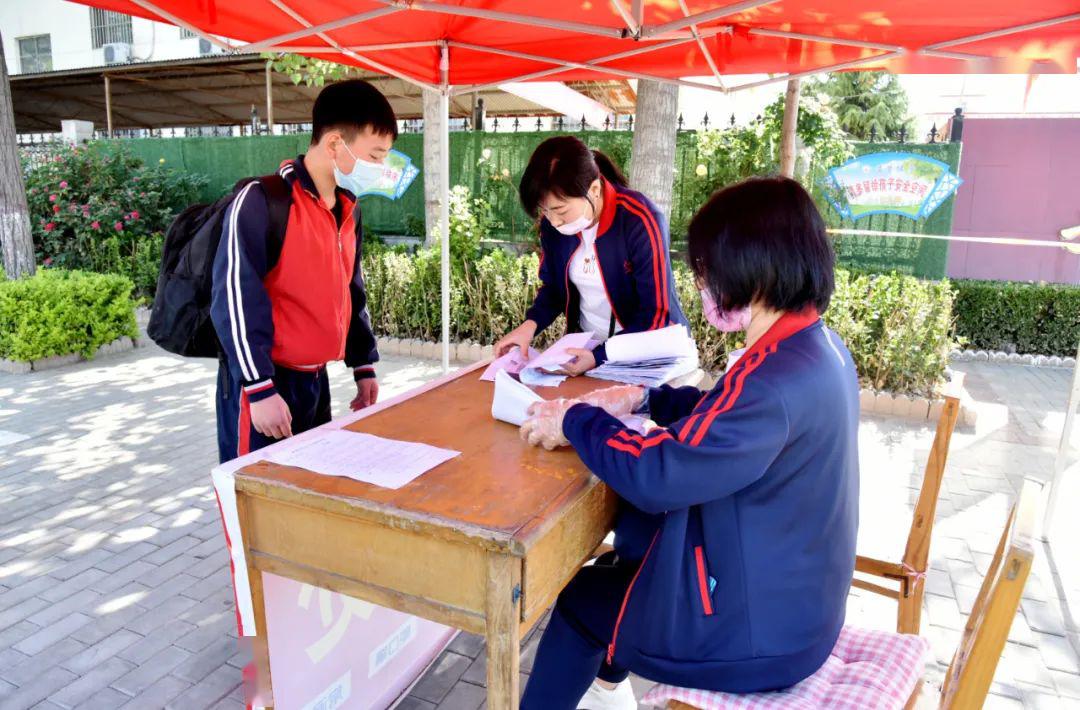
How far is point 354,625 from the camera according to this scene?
6.69 ft

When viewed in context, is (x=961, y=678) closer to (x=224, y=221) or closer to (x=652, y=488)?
(x=652, y=488)

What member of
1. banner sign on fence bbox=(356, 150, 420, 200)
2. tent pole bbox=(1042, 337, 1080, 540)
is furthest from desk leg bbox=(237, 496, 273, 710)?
banner sign on fence bbox=(356, 150, 420, 200)

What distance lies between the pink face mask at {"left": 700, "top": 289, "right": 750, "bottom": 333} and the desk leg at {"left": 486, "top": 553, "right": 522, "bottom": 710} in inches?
25.5

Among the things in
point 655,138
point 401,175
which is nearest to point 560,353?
point 655,138

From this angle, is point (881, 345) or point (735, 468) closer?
point (735, 468)

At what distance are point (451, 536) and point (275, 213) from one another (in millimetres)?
1223

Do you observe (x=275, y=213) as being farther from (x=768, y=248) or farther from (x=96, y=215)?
(x=96, y=215)

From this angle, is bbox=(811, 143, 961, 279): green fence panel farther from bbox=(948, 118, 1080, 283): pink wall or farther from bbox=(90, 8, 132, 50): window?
bbox=(90, 8, 132, 50): window

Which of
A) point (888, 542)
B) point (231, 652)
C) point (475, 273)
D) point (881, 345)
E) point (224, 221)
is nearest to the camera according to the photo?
point (224, 221)

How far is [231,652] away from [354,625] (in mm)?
765

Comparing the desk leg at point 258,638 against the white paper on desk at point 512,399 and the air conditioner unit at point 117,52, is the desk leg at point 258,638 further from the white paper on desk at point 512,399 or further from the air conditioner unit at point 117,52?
the air conditioner unit at point 117,52

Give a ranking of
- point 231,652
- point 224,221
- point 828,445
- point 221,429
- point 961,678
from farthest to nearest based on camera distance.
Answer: point 231,652, point 221,429, point 224,221, point 828,445, point 961,678

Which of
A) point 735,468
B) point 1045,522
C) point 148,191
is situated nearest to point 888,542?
point 1045,522

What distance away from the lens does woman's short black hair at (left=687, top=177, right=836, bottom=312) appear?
1356 mm
